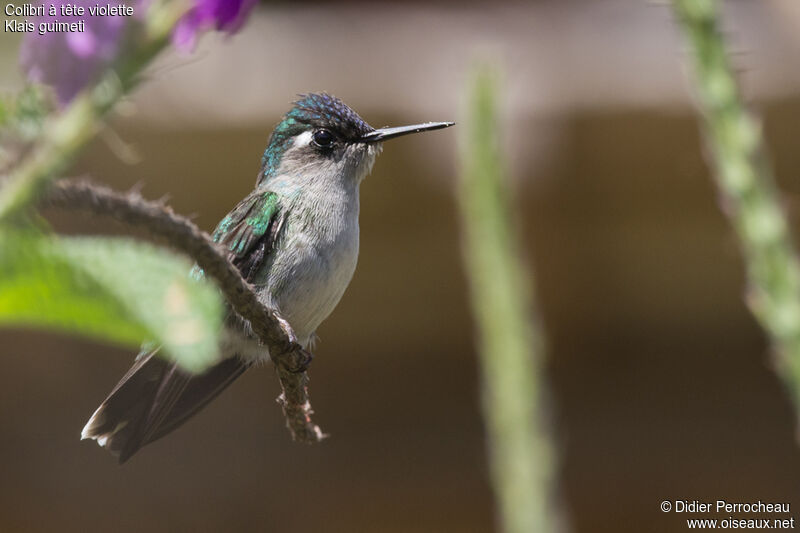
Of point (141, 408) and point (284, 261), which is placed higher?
point (284, 261)

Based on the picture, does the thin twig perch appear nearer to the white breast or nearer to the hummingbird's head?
the white breast

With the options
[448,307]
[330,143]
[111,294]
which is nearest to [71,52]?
[111,294]

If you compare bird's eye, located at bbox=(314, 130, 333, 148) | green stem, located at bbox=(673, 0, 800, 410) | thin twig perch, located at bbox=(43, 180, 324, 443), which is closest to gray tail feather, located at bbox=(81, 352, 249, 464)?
thin twig perch, located at bbox=(43, 180, 324, 443)

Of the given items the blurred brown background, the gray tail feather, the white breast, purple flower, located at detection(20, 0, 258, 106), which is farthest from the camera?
the blurred brown background

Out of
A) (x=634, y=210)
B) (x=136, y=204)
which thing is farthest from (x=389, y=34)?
(x=136, y=204)

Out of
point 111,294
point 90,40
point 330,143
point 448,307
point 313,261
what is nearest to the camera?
point 111,294

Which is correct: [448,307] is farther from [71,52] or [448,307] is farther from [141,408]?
[71,52]
